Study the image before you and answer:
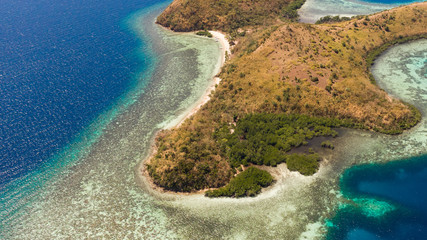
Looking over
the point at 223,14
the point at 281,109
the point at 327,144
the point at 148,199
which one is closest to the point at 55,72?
the point at 148,199

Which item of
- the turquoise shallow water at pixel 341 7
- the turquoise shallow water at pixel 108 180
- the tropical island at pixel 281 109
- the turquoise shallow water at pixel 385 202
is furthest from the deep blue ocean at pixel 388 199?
the turquoise shallow water at pixel 341 7

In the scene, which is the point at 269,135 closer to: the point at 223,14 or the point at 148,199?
the point at 148,199

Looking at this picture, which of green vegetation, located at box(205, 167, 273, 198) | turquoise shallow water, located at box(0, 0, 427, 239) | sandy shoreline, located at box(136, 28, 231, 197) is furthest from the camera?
sandy shoreline, located at box(136, 28, 231, 197)

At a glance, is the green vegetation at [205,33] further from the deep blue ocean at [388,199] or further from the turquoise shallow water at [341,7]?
the deep blue ocean at [388,199]

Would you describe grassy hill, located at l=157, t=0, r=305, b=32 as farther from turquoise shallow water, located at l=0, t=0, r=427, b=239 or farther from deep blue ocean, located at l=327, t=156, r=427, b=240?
deep blue ocean, located at l=327, t=156, r=427, b=240

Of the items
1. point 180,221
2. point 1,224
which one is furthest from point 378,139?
point 1,224

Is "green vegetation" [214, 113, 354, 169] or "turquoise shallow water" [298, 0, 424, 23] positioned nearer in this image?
"green vegetation" [214, 113, 354, 169]

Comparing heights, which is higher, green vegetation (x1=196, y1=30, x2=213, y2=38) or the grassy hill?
the grassy hill


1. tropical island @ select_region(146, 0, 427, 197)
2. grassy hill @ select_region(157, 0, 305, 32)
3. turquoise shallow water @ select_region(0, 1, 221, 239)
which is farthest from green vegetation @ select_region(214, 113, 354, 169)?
grassy hill @ select_region(157, 0, 305, 32)
